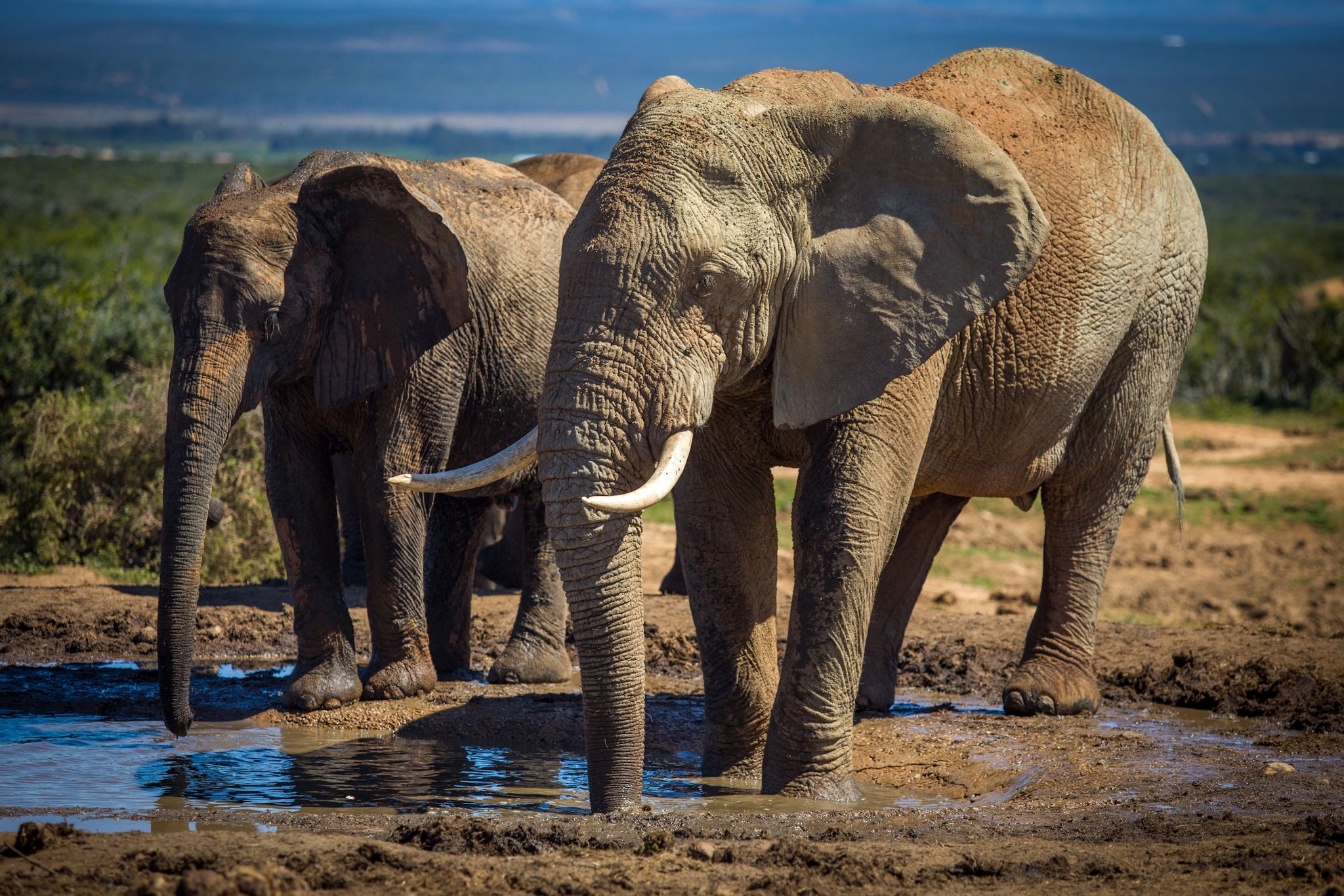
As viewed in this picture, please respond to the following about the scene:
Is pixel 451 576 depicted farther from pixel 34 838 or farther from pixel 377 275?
pixel 34 838

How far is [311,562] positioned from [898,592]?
2741 millimetres

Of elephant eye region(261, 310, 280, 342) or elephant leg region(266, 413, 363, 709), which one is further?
elephant leg region(266, 413, 363, 709)

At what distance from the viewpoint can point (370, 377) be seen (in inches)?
275

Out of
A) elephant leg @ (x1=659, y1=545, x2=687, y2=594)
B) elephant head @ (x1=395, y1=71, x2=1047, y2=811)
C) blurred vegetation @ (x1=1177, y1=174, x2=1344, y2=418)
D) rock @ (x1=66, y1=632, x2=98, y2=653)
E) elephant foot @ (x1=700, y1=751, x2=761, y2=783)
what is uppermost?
blurred vegetation @ (x1=1177, y1=174, x2=1344, y2=418)

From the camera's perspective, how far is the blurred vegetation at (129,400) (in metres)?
10.6

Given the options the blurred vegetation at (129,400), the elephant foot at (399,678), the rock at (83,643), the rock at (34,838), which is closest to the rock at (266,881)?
the rock at (34,838)

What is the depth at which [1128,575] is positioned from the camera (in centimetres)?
1199

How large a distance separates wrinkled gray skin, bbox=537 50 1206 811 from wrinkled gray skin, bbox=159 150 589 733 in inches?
67.3

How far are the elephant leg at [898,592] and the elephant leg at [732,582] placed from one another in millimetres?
1398

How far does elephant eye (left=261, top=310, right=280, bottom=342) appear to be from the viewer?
22.0 feet

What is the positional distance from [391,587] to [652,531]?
4.99 m

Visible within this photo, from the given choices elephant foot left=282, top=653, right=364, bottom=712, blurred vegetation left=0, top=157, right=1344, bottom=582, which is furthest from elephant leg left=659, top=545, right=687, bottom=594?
elephant foot left=282, top=653, right=364, bottom=712

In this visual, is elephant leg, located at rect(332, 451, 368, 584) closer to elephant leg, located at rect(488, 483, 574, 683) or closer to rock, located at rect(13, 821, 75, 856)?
elephant leg, located at rect(488, 483, 574, 683)

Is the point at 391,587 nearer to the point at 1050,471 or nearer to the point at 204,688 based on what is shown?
the point at 204,688
